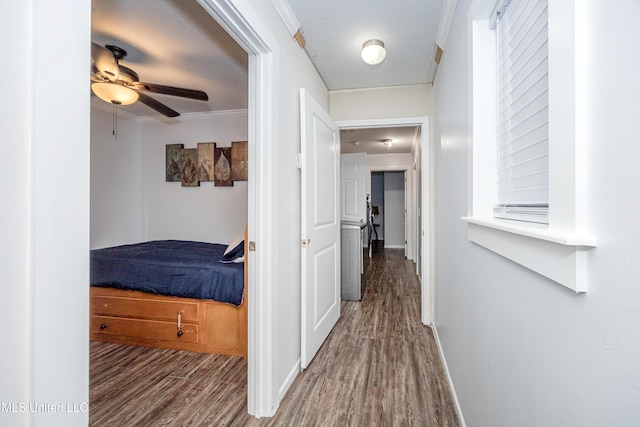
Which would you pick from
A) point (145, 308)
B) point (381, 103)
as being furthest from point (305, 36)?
point (145, 308)

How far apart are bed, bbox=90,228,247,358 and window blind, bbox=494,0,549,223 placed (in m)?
1.80

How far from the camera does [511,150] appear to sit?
111 cm

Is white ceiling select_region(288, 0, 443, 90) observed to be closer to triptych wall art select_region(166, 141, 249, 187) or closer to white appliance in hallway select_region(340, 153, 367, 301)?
white appliance in hallway select_region(340, 153, 367, 301)

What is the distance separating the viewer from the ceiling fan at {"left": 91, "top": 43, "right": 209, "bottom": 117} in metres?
2.02

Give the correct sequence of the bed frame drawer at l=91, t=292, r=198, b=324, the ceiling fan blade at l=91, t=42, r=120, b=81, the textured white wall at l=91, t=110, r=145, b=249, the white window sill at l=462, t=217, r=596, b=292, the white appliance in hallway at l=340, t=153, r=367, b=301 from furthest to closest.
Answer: the textured white wall at l=91, t=110, r=145, b=249, the white appliance in hallway at l=340, t=153, r=367, b=301, the bed frame drawer at l=91, t=292, r=198, b=324, the ceiling fan blade at l=91, t=42, r=120, b=81, the white window sill at l=462, t=217, r=596, b=292

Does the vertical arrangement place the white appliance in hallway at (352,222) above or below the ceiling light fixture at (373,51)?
below

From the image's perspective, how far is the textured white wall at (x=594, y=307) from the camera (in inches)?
18.2

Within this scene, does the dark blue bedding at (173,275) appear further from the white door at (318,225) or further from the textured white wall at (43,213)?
the textured white wall at (43,213)

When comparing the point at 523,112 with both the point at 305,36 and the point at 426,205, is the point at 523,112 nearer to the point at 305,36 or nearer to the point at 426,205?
the point at 305,36

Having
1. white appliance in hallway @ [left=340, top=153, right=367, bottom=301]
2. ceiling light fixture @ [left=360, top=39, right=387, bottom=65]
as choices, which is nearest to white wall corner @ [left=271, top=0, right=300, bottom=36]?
ceiling light fixture @ [left=360, top=39, right=387, bottom=65]

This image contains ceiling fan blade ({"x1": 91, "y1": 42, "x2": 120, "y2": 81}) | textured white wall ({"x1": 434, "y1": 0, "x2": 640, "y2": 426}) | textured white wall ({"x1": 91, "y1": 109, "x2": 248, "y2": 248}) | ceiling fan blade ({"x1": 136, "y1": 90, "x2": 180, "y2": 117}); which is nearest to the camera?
textured white wall ({"x1": 434, "y1": 0, "x2": 640, "y2": 426})

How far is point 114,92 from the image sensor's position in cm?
230

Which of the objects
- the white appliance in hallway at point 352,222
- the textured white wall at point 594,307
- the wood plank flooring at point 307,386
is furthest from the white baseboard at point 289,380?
the white appliance in hallway at point 352,222

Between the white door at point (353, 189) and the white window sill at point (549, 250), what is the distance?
3.00 metres
